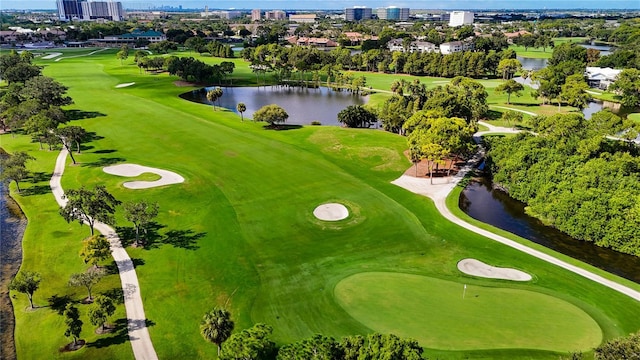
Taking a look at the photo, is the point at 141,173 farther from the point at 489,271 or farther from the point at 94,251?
the point at 489,271

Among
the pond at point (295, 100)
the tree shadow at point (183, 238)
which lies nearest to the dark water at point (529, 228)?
the tree shadow at point (183, 238)

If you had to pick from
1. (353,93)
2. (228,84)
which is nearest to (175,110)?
(228,84)

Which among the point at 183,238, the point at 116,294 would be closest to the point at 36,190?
the point at 183,238

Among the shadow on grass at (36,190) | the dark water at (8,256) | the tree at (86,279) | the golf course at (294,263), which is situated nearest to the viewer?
the dark water at (8,256)

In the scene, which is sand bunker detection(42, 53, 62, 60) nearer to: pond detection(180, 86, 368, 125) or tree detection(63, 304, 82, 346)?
pond detection(180, 86, 368, 125)

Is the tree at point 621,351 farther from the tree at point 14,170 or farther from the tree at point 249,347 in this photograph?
the tree at point 14,170

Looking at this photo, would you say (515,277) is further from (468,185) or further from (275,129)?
(275,129)
